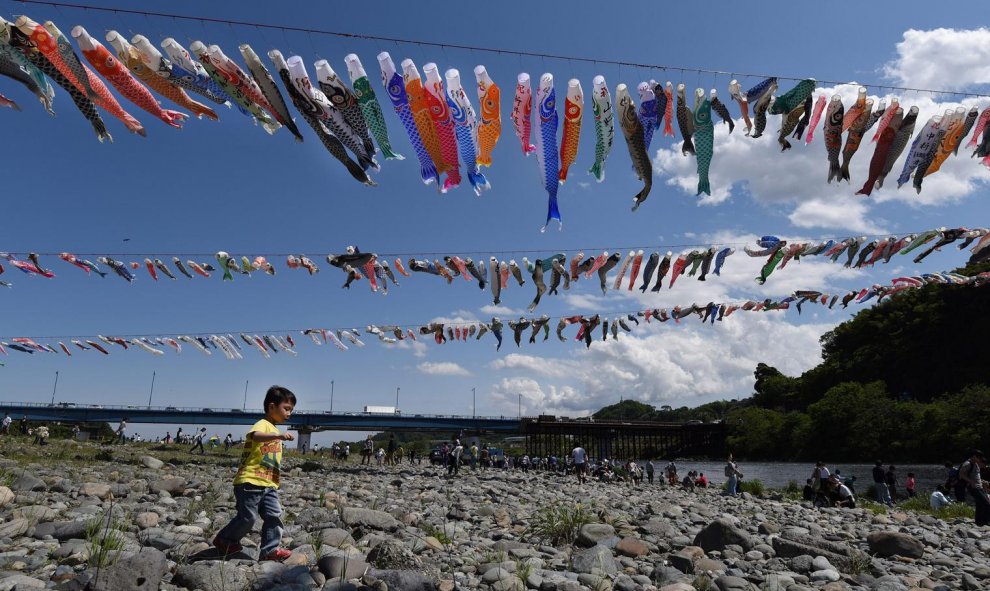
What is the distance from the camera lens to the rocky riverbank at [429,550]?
4.75 meters

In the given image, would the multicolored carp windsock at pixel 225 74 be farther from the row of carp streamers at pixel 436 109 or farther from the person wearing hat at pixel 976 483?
the person wearing hat at pixel 976 483

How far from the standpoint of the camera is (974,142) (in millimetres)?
10039

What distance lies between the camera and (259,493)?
5180 mm

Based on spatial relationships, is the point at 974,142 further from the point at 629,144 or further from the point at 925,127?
the point at 629,144

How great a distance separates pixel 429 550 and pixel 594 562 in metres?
1.80

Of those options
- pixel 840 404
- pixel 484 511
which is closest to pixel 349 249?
pixel 484 511

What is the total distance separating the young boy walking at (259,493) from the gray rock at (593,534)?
3.76m

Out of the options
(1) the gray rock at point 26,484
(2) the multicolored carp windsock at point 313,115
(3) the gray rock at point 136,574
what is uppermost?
(2) the multicolored carp windsock at point 313,115

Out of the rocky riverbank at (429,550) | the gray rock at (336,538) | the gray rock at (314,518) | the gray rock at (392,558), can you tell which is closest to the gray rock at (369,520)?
the rocky riverbank at (429,550)

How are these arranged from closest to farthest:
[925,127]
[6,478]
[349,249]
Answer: [6,478], [925,127], [349,249]

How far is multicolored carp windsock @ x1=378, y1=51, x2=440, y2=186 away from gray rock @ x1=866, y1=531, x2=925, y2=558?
809 centimetres

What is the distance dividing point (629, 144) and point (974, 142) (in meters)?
6.36

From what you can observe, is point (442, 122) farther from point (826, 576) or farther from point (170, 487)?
point (170, 487)

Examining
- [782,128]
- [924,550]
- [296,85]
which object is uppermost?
[782,128]
